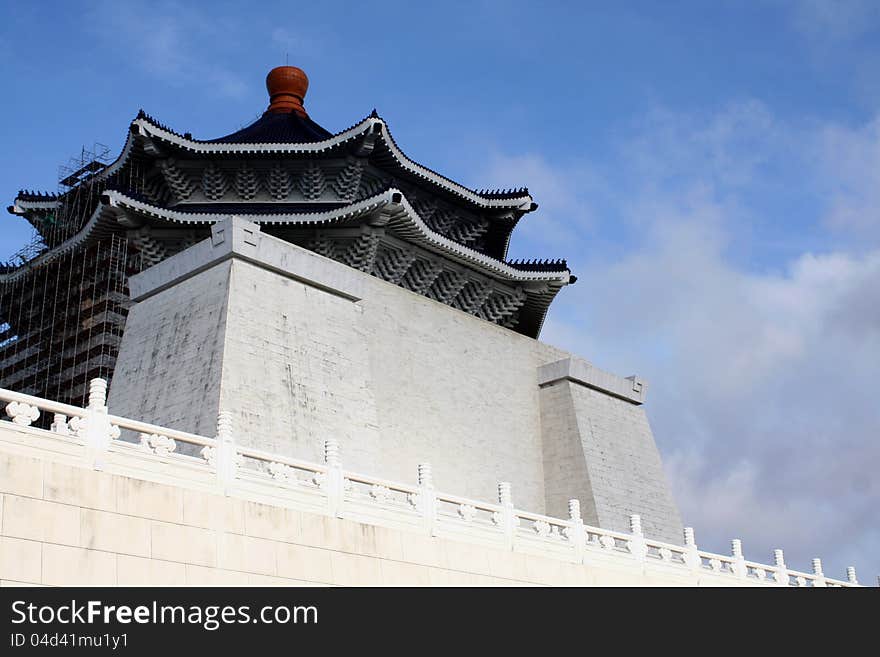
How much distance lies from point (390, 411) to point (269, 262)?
344 centimetres

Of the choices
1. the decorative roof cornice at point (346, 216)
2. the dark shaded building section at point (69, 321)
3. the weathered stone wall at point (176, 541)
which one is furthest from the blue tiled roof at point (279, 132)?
the weathered stone wall at point (176, 541)

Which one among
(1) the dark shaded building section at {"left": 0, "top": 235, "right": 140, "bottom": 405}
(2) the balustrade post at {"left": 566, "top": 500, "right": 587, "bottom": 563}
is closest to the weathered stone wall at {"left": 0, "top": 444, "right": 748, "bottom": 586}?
(2) the balustrade post at {"left": 566, "top": 500, "right": 587, "bottom": 563}

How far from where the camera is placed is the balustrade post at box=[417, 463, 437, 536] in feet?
40.2

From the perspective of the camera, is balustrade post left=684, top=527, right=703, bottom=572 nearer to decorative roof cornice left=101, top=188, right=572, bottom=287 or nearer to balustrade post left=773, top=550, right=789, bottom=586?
balustrade post left=773, top=550, right=789, bottom=586

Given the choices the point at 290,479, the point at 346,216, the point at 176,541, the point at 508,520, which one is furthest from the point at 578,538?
the point at 346,216

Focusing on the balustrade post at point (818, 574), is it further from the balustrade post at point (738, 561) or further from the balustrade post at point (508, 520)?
the balustrade post at point (508, 520)

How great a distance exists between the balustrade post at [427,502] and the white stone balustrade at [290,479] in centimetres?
1

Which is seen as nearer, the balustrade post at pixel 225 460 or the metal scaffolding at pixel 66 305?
the balustrade post at pixel 225 460

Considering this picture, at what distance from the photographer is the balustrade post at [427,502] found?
40.2 ft

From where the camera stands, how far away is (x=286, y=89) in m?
24.2

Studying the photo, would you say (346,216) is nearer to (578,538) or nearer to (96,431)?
(578,538)

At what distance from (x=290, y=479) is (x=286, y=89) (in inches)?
583
